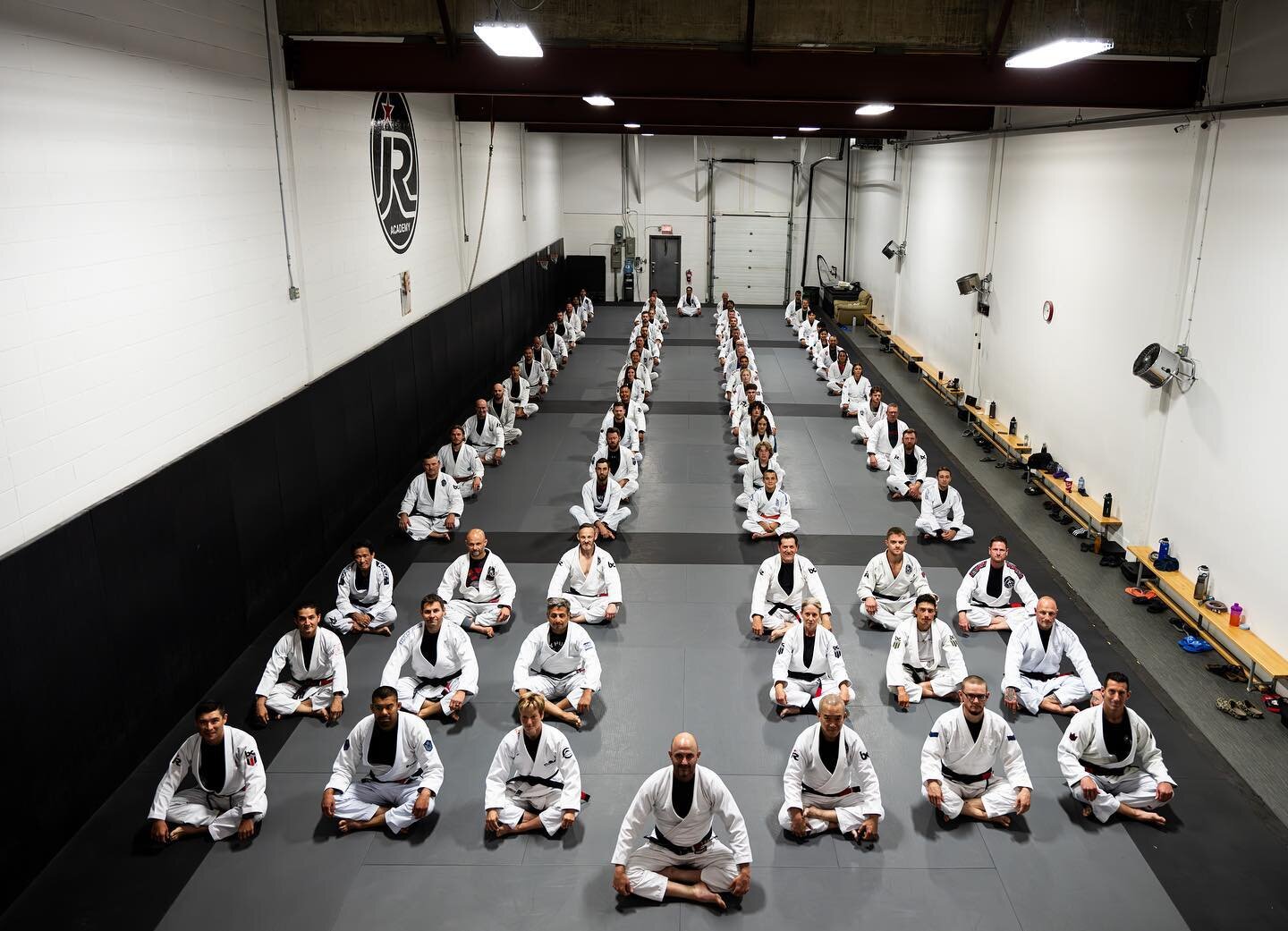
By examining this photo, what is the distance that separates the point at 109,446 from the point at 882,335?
19.8 meters

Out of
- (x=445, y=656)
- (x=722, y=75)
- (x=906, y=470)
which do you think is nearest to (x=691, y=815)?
(x=445, y=656)

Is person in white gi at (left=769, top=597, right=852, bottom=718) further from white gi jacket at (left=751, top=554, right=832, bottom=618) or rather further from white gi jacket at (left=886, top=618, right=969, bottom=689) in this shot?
white gi jacket at (left=751, top=554, right=832, bottom=618)

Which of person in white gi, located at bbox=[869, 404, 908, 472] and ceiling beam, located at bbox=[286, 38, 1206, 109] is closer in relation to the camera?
ceiling beam, located at bbox=[286, 38, 1206, 109]

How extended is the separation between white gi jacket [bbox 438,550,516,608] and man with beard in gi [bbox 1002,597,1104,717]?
14.6 feet

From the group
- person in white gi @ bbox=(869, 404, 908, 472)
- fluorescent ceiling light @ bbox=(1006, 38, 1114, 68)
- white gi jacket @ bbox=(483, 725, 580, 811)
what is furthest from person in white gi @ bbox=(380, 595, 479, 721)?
person in white gi @ bbox=(869, 404, 908, 472)

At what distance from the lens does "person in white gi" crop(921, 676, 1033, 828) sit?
5945 mm

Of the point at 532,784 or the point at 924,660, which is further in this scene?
the point at 924,660

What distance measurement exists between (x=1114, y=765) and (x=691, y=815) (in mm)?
2951

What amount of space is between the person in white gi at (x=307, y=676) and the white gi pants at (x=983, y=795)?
14.6 feet

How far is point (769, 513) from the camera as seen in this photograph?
1088cm

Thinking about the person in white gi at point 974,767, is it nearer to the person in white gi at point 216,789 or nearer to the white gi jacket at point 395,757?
the white gi jacket at point 395,757

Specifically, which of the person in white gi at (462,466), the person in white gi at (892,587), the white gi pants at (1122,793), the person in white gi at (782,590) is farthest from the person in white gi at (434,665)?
the person in white gi at (462,466)

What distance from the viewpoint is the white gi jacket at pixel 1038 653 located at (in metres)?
7.32

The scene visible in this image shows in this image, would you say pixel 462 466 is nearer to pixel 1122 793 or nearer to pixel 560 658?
pixel 560 658
